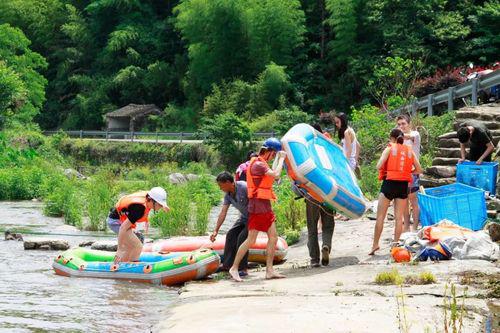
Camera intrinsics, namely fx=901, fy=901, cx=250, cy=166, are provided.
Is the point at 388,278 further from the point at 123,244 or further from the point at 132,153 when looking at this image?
the point at 132,153

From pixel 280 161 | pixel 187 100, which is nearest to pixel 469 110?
pixel 280 161

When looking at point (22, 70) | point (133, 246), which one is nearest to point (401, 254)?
point (133, 246)

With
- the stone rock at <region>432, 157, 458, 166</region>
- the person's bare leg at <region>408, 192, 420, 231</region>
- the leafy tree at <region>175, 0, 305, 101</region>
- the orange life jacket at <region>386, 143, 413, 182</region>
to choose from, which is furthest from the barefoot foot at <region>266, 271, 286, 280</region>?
the leafy tree at <region>175, 0, 305, 101</region>

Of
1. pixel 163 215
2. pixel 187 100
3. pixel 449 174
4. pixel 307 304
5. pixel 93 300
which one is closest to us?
pixel 307 304

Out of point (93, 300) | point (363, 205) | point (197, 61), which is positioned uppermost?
point (197, 61)

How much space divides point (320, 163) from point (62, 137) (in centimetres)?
3805

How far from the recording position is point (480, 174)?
491 inches

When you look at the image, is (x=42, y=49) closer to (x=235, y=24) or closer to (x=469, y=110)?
(x=235, y=24)

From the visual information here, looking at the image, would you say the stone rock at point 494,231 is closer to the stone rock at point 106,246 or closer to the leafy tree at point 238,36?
the stone rock at point 106,246

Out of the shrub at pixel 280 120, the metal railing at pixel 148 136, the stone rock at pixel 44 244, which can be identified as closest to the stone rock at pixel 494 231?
the stone rock at pixel 44 244

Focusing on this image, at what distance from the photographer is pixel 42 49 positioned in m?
62.4

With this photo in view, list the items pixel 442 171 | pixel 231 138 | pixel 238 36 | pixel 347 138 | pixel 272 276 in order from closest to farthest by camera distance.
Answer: pixel 272 276, pixel 347 138, pixel 442 171, pixel 231 138, pixel 238 36

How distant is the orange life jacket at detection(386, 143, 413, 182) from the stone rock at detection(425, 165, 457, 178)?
3.44 meters

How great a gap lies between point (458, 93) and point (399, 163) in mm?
10441
